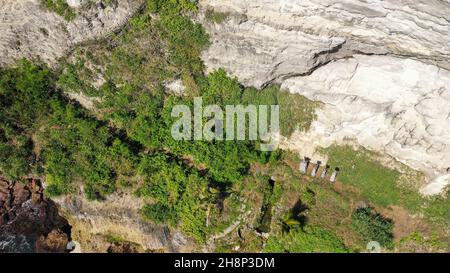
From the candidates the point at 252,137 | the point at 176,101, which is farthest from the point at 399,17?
the point at 176,101

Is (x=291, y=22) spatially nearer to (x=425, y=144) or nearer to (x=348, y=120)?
(x=348, y=120)

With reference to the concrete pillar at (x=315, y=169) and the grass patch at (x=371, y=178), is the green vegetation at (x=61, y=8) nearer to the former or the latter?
the concrete pillar at (x=315, y=169)

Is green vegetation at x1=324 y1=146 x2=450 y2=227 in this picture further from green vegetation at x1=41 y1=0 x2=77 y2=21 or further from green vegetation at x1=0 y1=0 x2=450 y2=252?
green vegetation at x1=41 y1=0 x2=77 y2=21

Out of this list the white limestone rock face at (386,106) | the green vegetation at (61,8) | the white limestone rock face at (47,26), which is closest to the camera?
the white limestone rock face at (386,106)

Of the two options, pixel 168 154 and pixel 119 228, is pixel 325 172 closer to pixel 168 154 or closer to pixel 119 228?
pixel 168 154

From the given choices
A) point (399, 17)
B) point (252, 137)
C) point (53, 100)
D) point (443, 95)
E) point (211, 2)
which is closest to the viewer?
point (399, 17)

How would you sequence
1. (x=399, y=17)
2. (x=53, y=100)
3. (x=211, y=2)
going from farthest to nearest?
(x=53, y=100), (x=211, y=2), (x=399, y=17)

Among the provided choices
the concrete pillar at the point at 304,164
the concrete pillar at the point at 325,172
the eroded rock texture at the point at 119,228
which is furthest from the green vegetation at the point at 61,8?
the concrete pillar at the point at 325,172
